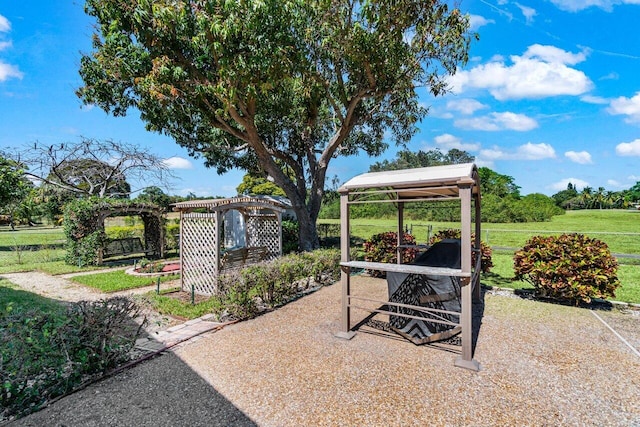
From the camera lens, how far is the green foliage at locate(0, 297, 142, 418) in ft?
8.24

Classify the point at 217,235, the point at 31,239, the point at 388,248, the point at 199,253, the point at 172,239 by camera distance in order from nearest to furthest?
the point at 217,235
the point at 199,253
the point at 388,248
the point at 172,239
the point at 31,239

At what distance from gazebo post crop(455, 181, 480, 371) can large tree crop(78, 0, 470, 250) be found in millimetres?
5737

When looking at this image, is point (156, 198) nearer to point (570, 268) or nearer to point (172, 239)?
point (172, 239)

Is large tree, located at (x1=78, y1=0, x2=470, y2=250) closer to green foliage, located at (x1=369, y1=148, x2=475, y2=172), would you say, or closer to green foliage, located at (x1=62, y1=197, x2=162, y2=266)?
green foliage, located at (x1=62, y1=197, x2=162, y2=266)

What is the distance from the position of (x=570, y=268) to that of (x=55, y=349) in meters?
7.35

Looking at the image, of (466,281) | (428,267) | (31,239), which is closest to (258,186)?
(31,239)

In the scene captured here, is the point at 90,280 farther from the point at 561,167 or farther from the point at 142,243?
the point at 561,167

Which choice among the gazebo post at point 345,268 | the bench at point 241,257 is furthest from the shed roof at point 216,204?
the gazebo post at point 345,268

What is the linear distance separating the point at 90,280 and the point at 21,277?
246cm

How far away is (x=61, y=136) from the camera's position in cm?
1223

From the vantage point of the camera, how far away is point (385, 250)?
8023 mm

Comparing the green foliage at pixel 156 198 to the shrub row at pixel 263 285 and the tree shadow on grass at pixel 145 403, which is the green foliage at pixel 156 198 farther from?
the tree shadow on grass at pixel 145 403

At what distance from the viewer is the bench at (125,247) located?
1289 centimetres

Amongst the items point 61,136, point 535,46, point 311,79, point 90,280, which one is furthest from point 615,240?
point 61,136
